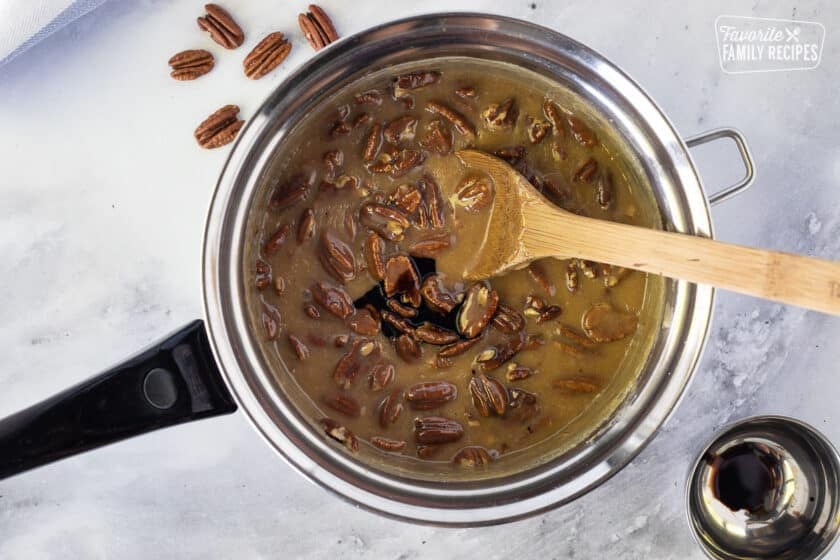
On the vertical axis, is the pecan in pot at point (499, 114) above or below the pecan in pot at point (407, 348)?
above

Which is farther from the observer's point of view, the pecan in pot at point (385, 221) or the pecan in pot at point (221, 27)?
the pecan in pot at point (221, 27)

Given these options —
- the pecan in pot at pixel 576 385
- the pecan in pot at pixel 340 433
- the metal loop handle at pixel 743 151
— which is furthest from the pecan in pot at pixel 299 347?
the metal loop handle at pixel 743 151

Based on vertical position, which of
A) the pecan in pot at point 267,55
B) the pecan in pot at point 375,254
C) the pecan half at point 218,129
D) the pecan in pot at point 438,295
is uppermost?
the pecan in pot at point 267,55

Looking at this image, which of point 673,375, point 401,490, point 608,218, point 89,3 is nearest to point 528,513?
point 401,490

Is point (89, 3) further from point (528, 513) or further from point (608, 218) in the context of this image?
point (528, 513)

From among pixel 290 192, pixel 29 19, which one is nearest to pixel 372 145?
pixel 290 192

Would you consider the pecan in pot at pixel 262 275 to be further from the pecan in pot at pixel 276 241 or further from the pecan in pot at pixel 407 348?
the pecan in pot at pixel 407 348

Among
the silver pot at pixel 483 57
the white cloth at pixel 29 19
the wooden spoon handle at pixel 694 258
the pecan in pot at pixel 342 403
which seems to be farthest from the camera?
the white cloth at pixel 29 19

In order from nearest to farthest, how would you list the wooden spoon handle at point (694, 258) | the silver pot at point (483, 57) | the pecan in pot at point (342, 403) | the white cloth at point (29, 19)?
the wooden spoon handle at point (694, 258), the silver pot at point (483, 57), the pecan in pot at point (342, 403), the white cloth at point (29, 19)

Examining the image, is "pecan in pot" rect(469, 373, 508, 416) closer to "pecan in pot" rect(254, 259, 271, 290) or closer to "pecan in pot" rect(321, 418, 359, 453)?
"pecan in pot" rect(321, 418, 359, 453)
